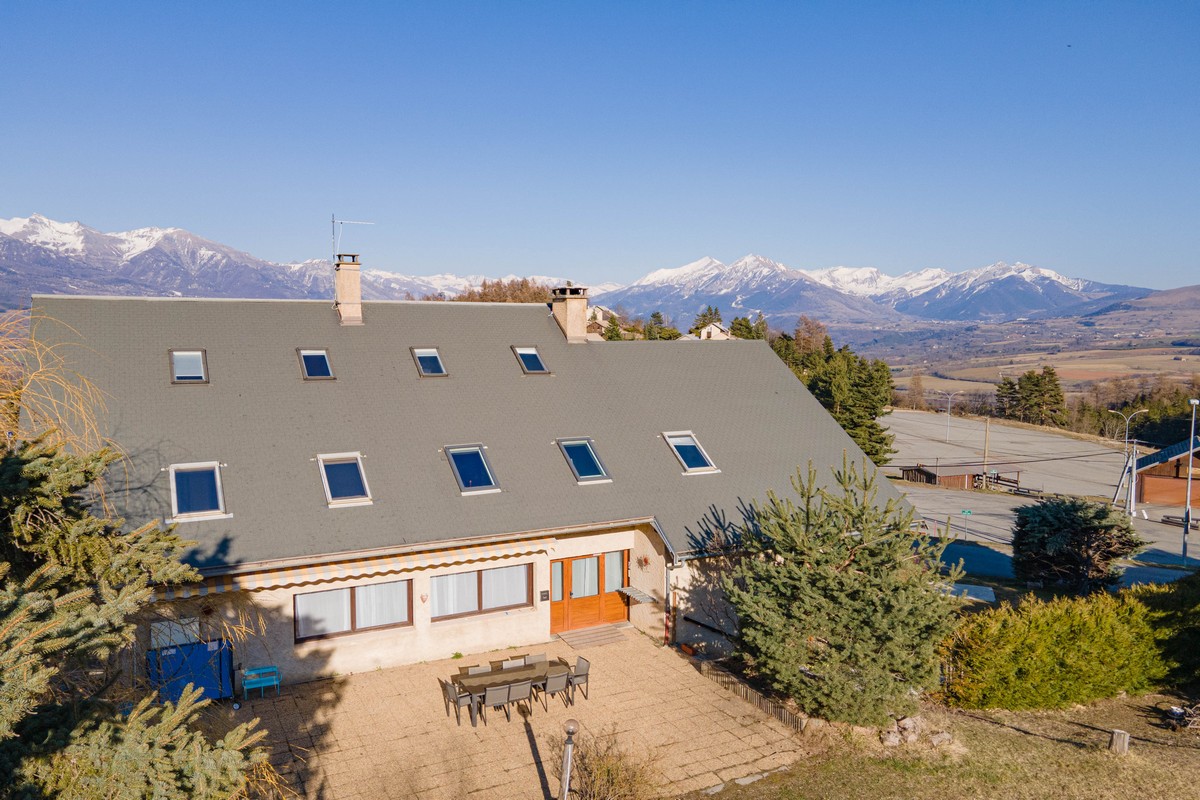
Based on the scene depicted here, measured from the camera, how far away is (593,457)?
64.8 feet

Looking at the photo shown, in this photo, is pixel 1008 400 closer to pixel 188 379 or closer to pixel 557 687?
pixel 557 687

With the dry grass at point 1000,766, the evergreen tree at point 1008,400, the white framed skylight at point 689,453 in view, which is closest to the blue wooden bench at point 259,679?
the dry grass at point 1000,766

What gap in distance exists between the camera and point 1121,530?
2450cm

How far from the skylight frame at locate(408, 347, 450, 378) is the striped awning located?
5.98 meters

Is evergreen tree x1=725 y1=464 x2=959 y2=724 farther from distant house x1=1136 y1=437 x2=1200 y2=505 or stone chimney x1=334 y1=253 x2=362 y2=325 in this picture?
distant house x1=1136 y1=437 x2=1200 y2=505

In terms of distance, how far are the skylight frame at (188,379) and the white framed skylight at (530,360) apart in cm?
834

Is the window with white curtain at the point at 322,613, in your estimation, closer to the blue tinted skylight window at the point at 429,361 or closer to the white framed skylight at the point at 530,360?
the blue tinted skylight window at the point at 429,361

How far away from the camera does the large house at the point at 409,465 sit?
15617mm

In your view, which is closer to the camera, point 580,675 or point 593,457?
point 580,675

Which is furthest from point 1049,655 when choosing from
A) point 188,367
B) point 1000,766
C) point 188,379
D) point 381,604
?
point 188,367

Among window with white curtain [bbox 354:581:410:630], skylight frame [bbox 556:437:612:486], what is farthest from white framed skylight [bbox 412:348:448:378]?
window with white curtain [bbox 354:581:410:630]

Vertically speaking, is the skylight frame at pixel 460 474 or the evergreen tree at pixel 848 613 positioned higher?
the skylight frame at pixel 460 474

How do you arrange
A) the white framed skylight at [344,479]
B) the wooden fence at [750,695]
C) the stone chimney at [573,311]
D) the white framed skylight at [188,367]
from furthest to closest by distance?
the stone chimney at [573,311] → the white framed skylight at [188,367] → the white framed skylight at [344,479] → the wooden fence at [750,695]

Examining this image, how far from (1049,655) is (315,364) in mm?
18873
